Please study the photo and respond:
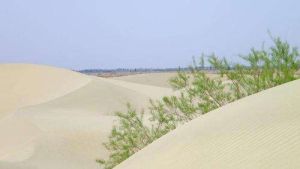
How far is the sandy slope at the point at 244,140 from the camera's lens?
4867 mm

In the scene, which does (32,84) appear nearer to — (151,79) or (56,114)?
(56,114)

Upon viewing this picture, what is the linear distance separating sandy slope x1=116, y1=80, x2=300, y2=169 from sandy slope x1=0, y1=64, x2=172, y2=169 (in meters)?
9.55

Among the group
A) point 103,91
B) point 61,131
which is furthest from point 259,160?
point 103,91

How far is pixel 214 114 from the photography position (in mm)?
8008

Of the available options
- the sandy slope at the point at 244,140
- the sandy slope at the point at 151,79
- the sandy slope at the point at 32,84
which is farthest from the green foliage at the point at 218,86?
the sandy slope at the point at 151,79

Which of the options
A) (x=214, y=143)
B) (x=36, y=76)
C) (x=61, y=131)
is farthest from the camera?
(x=36, y=76)

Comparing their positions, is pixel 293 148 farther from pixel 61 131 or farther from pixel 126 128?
pixel 61 131

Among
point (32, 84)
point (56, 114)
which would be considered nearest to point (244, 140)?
point (56, 114)

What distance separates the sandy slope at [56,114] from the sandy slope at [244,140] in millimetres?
9552

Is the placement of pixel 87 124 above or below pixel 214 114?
below

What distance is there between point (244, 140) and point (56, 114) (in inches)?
951

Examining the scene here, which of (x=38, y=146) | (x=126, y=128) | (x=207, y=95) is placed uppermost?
(x=207, y=95)

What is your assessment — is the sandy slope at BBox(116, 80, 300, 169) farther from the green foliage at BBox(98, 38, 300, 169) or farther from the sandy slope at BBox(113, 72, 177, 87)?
the sandy slope at BBox(113, 72, 177, 87)

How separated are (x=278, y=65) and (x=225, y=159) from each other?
6674 millimetres
